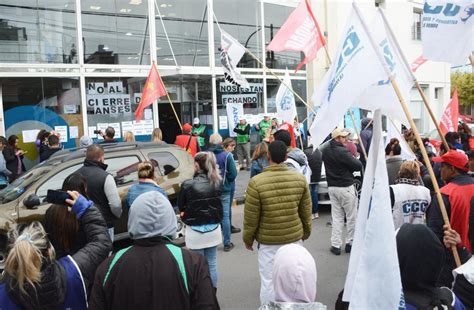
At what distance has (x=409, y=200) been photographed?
17.4ft

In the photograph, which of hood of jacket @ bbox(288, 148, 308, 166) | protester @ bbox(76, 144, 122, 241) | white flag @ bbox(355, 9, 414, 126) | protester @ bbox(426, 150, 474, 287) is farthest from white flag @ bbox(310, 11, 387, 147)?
hood of jacket @ bbox(288, 148, 308, 166)

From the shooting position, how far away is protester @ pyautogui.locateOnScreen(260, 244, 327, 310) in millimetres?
2781

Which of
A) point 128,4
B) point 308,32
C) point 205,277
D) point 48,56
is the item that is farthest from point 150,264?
point 128,4

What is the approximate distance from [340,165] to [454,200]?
315cm

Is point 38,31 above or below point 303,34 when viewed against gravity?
above

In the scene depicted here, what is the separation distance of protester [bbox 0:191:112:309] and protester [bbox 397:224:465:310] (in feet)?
6.45

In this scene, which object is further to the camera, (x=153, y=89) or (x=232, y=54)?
(x=153, y=89)

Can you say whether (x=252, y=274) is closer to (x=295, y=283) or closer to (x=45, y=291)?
(x=295, y=283)

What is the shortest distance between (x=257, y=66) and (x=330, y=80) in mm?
14357

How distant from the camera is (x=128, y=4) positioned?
14.9 metres

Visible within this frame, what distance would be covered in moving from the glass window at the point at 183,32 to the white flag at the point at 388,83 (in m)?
12.2

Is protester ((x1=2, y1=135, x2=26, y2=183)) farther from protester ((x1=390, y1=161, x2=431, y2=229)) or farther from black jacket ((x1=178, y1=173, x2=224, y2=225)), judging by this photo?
protester ((x1=390, y1=161, x2=431, y2=229))

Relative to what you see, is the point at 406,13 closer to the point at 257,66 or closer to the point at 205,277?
the point at 257,66

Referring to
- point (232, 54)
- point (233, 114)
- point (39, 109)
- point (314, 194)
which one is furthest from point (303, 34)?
point (233, 114)
